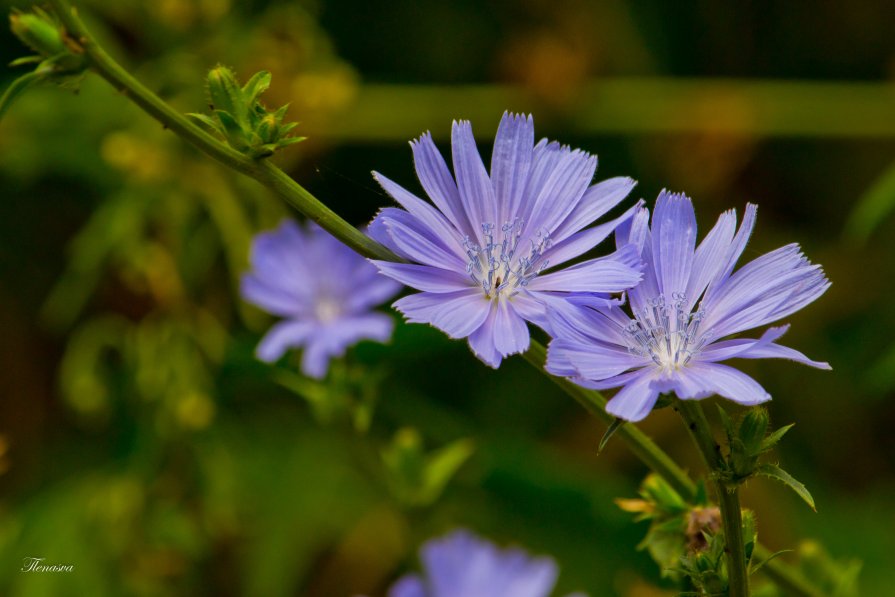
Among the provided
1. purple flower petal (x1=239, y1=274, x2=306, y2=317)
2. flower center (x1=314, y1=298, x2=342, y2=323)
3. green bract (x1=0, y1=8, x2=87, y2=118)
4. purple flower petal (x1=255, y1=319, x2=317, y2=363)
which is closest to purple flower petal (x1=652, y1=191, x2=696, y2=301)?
green bract (x1=0, y1=8, x2=87, y2=118)

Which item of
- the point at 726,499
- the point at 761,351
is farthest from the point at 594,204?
the point at 726,499

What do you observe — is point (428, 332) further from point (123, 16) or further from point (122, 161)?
point (123, 16)

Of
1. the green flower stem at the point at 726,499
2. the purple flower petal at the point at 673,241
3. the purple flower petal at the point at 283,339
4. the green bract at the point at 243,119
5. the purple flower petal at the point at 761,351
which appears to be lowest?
the green flower stem at the point at 726,499

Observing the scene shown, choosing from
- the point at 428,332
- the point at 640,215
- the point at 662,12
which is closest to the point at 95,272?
the point at 428,332

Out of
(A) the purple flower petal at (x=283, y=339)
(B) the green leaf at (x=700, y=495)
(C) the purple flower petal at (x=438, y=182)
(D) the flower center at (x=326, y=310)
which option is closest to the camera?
(C) the purple flower petal at (x=438, y=182)

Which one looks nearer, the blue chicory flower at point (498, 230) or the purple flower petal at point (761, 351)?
the purple flower petal at point (761, 351)

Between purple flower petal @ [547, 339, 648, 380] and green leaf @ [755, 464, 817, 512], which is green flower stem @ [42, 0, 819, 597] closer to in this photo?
purple flower petal @ [547, 339, 648, 380]

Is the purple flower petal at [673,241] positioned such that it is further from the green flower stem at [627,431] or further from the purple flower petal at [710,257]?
the green flower stem at [627,431]

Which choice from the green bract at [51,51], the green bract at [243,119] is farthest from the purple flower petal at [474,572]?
the green bract at [51,51]
